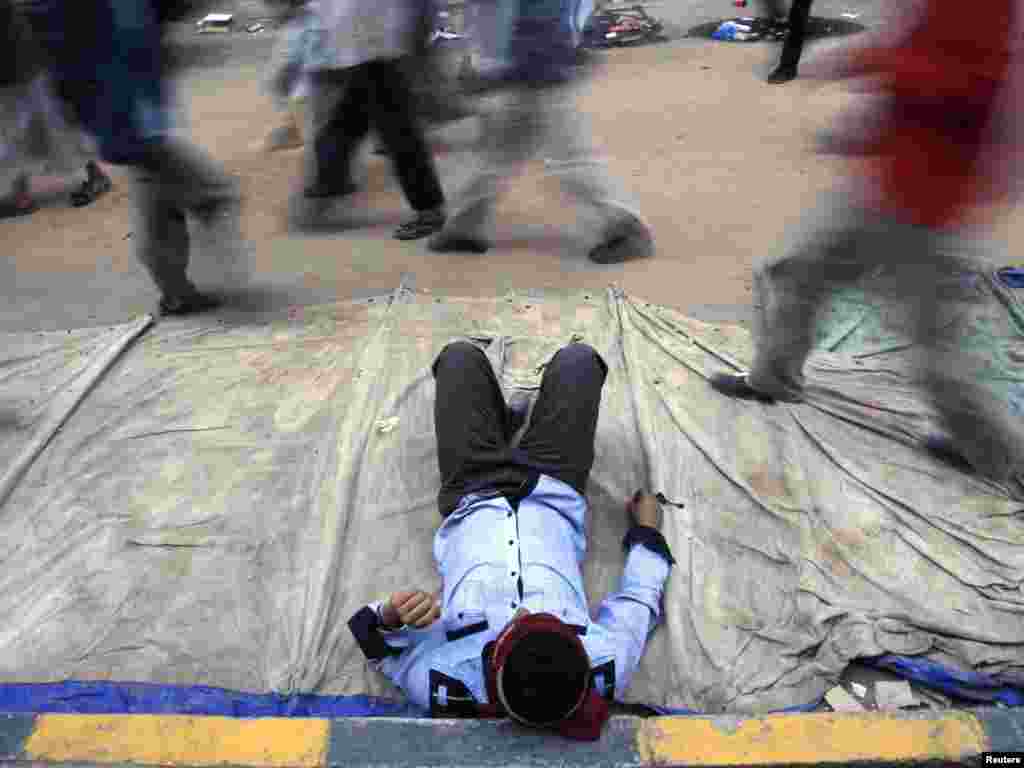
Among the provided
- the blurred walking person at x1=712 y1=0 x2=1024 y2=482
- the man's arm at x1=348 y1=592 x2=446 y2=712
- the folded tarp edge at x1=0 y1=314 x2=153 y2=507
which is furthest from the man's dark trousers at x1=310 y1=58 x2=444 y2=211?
the man's arm at x1=348 y1=592 x2=446 y2=712

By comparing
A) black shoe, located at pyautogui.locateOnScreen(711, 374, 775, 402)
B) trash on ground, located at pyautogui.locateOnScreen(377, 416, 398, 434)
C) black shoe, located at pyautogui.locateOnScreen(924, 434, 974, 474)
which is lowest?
trash on ground, located at pyautogui.locateOnScreen(377, 416, 398, 434)

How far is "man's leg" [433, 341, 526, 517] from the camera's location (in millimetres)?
2232

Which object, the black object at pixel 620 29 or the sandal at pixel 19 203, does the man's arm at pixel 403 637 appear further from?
the black object at pixel 620 29

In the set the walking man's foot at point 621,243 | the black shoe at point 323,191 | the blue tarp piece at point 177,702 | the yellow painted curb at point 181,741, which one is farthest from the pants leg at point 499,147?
the yellow painted curb at point 181,741

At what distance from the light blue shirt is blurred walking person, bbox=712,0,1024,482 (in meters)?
0.87

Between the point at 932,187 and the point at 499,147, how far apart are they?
1847 millimetres

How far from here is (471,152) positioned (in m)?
4.77

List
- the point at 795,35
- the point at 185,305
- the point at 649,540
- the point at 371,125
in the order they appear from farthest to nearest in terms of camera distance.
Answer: the point at 795,35
the point at 371,125
the point at 185,305
the point at 649,540

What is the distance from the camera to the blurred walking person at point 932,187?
183 centimetres

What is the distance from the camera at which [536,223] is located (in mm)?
3902

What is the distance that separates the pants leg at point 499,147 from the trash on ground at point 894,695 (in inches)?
91.1

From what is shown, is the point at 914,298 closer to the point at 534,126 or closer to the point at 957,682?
the point at 957,682

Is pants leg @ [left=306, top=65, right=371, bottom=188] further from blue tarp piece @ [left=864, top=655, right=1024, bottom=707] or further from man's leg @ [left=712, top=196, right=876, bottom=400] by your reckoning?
blue tarp piece @ [left=864, top=655, right=1024, bottom=707]

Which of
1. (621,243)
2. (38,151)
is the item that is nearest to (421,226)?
(621,243)
